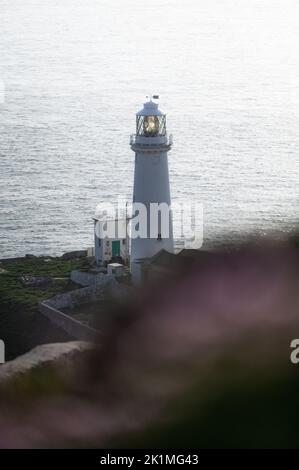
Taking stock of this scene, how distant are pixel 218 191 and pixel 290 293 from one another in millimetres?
41821

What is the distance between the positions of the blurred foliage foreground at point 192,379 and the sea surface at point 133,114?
413 millimetres

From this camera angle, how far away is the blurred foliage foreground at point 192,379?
2963mm

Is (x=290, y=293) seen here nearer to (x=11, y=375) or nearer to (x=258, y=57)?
(x=11, y=375)

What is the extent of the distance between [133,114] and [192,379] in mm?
61658

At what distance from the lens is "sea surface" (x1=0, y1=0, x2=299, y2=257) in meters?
42.2

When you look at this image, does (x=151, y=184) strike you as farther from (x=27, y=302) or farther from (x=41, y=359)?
(x=41, y=359)

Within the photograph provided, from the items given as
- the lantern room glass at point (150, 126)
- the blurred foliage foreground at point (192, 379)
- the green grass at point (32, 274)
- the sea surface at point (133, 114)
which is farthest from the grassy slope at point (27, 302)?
the blurred foliage foreground at point (192, 379)

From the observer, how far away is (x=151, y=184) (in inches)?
877

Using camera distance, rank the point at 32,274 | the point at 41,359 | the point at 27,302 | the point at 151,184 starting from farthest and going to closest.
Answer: the point at 32,274 < the point at 27,302 < the point at 151,184 < the point at 41,359

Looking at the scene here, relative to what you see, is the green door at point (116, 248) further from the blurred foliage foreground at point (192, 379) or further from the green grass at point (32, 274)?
the blurred foliage foreground at point (192, 379)

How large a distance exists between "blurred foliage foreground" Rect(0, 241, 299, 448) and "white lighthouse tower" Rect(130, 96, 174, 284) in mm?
18669

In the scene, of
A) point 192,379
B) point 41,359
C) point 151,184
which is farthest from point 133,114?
point 192,379

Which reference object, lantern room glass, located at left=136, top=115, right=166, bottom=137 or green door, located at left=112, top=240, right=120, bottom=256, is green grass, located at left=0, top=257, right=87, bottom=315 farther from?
lantern room glass, located at left=136, top=115, right=166, bottom=137

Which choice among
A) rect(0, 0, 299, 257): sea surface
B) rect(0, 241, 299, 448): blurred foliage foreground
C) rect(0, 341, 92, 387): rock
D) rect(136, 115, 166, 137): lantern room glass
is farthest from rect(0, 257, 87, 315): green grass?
rect(0, 241, 299, 448): blurred foliage foreground
